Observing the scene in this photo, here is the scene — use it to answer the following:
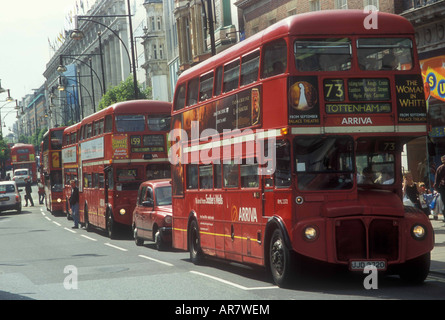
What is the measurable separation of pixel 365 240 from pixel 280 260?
1.27 metres

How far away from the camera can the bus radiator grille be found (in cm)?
1191

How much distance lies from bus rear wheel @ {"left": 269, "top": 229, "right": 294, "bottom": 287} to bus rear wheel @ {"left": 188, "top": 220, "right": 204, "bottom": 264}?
14.6 feet

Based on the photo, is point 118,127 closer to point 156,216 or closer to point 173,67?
point 156,216

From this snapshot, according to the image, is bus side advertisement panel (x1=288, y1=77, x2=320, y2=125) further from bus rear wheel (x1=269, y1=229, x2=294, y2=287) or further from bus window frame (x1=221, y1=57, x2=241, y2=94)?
bus window frame (x1=221, y1=57, x2=241, y2=94)

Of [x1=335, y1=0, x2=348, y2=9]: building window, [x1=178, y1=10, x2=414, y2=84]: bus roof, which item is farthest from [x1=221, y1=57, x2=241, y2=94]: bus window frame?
[x1=335, y1=0, x2=348, y2=9]: building window

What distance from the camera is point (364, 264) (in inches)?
464

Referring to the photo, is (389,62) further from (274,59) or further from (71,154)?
(71,154)

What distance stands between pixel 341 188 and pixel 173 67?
5976cm

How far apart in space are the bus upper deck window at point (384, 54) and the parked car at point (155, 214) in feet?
30.7

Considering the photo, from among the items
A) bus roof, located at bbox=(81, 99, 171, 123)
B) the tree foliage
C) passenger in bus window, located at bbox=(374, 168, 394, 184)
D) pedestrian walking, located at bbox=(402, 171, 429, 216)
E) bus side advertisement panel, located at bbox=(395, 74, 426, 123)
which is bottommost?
pedestrian walking, located at bbox=(402, 171, 429, 216)

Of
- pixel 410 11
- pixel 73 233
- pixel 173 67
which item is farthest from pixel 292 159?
pixel 173 67

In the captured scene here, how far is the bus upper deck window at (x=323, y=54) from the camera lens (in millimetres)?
12352

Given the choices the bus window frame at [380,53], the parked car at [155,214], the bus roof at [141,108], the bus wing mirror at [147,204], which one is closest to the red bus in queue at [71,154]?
the bus roof at [141,108]

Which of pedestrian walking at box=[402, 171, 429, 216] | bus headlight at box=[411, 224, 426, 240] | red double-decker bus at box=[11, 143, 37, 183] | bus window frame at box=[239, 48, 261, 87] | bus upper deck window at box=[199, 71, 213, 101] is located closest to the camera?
bus headlight at box=[411, 224, 426, 240]
